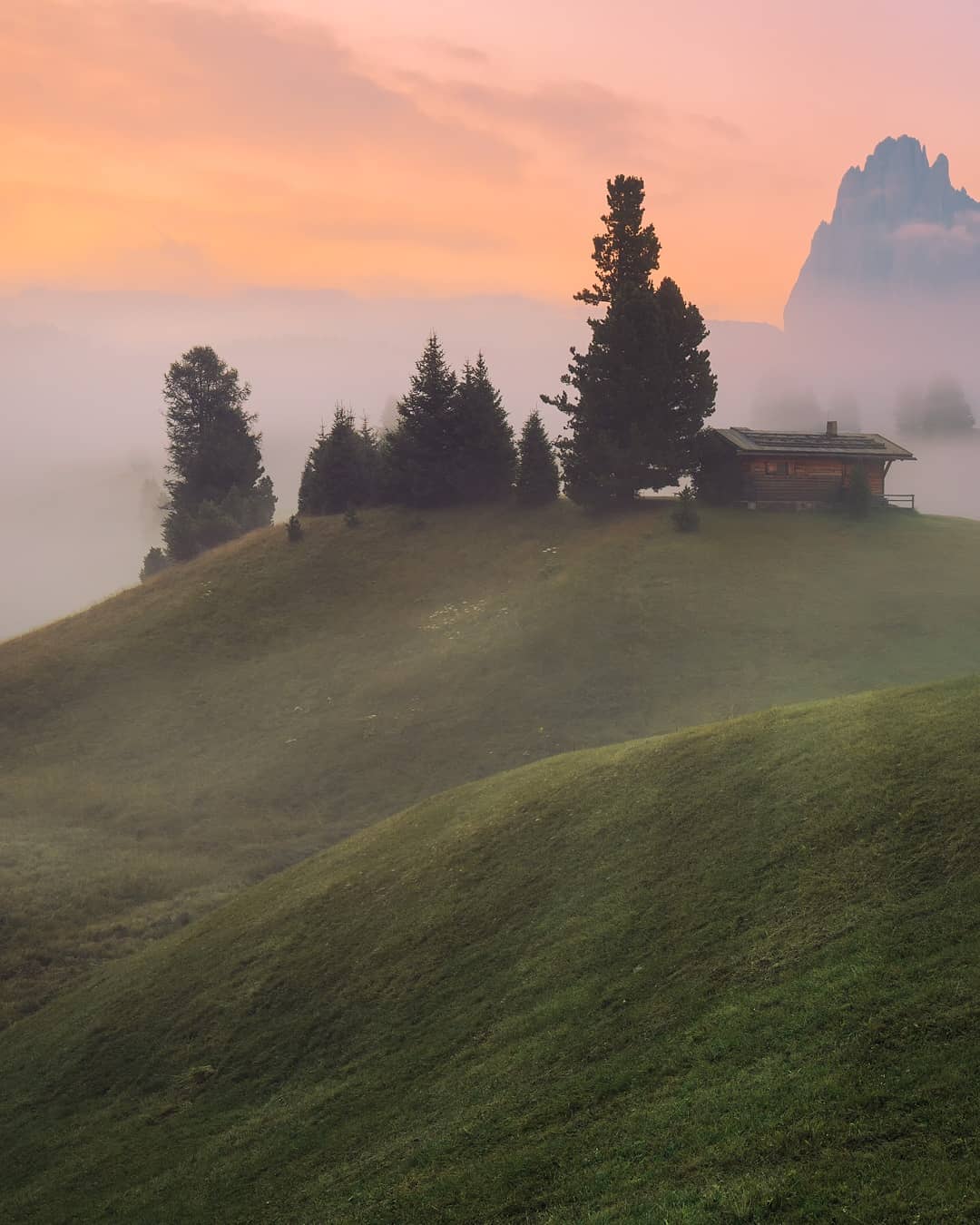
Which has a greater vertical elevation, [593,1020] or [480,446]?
[480,446]

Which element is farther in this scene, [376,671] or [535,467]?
[535,467]

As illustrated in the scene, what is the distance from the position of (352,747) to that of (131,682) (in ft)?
58.8

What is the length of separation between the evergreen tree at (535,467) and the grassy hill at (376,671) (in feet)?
5.09

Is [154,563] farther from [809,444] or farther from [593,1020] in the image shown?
[593,1020]

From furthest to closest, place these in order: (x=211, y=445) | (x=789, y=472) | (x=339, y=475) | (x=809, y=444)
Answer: (x=211, y=445), (x=339, y=475), (x=809, y=444), (x=789, y=472)

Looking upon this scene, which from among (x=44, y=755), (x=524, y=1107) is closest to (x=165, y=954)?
(x=524, y=1107)

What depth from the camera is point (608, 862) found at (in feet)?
72.2

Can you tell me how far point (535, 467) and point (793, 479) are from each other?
18.5 m

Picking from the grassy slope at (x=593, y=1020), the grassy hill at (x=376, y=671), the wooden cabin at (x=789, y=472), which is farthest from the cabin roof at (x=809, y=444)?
the grassy slope at (x=593, y=1020)

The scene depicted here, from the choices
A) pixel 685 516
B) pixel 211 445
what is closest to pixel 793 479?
pixel 685 516

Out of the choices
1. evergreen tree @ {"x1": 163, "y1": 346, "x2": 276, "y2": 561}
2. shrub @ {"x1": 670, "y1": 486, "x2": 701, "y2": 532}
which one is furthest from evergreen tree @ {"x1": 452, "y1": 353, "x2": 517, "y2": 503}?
evergreen tree @ {"x1": 163, "y1": 346, "x2": 276, "y2": 561}

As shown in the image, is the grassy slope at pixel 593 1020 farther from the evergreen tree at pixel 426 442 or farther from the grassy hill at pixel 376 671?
the evergreen tree at pixel 426 442

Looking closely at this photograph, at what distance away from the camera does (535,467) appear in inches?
2825

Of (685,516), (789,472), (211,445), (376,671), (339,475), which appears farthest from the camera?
(211,445)
